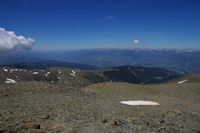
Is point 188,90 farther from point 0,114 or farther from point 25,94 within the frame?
point 0,114

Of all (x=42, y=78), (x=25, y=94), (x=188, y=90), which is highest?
(x=25, y=94)

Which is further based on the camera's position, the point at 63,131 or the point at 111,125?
the point at 111,125

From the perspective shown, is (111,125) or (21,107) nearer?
(111,125)

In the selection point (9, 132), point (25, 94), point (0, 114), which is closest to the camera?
point (9, 132)

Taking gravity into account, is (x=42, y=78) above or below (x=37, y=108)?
below

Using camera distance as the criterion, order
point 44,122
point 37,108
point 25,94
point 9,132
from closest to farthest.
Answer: point 9,132 < point 44,122 < point 37,108 < point 25,94

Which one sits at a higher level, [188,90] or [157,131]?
[157,131]

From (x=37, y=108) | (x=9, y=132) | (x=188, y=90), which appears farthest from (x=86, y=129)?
(x=188, y=90)

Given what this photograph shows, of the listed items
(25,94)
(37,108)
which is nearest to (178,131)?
(37,108)

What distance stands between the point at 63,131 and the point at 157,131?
625 cm

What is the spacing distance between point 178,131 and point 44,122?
30.7 feet

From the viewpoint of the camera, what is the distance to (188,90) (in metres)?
34.7

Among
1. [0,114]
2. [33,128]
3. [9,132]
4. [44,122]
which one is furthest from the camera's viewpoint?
[0,114]

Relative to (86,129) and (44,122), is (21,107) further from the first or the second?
(86,129)
